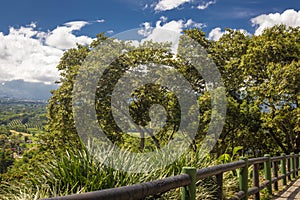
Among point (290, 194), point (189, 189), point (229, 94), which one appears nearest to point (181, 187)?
point (189, 189)

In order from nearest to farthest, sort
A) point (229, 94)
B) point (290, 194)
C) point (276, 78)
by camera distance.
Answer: point (290, 194), point (276, 78), point (229, 94)

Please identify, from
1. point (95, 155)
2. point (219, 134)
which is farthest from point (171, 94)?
point (95, 155)

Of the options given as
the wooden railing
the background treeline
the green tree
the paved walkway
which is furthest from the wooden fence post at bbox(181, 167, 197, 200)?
the green tree

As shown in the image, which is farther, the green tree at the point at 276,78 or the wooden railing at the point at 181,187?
the green tree at the point at 276,78

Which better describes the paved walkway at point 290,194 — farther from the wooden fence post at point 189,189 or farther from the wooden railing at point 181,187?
the wooden fence post at point 189,189

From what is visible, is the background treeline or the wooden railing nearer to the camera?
the wooden railing

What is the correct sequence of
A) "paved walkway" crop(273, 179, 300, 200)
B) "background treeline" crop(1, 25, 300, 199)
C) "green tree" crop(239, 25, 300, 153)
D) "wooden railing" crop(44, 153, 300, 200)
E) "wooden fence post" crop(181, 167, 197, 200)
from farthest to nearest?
"background treeline" crop(1, 25, 300, 199) < "green tree" crop(239, 25, 300, 153) < "paved walkway" crop(273, 179, 300, 200) < "wooden fence post" crop(181, 167, 197, 200) < "wooden railing" crop(44, 153, 300, 200)

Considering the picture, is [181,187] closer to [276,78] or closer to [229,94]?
[276,78]

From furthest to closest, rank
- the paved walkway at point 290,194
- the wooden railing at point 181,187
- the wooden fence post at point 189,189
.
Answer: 1. the paved walkway at point 290,194
2. the wooden fence post at point 189,189
3. the wooden railing at point 181,187

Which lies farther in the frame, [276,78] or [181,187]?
[276,78]

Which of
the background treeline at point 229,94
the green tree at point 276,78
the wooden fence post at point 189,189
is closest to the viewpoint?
the wooden fence post at point 189,189

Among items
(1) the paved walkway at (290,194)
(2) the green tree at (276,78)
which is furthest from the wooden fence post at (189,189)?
(2) the green tree at (276,78)

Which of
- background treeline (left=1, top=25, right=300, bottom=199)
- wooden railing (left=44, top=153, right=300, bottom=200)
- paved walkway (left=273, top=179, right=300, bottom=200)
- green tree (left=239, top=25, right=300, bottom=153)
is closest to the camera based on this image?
wooden railing (left=44, top=153, right=300, bottom=200)

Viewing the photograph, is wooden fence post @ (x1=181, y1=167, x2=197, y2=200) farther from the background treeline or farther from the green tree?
the green tree
